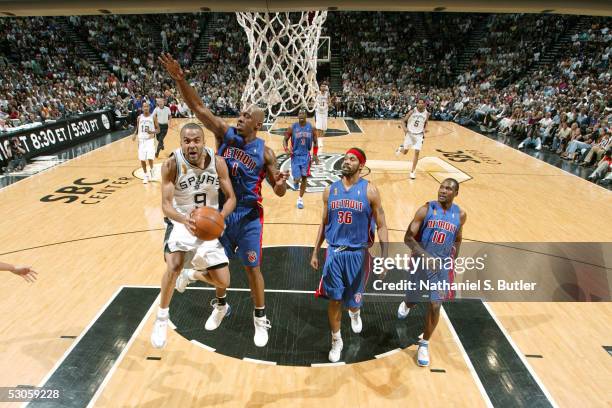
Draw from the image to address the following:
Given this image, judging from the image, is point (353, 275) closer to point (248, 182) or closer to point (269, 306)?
point (248, 182)

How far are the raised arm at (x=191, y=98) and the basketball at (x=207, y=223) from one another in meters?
0.84

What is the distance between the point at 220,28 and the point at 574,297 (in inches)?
994

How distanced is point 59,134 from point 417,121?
1016cm

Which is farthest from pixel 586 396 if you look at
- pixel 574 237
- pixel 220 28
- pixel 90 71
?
pixel 220 28

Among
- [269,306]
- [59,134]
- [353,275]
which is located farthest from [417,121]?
[59,134]

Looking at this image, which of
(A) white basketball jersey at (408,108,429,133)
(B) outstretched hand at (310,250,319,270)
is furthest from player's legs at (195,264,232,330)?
(A) white basketball jersey at (408,108,429,133)

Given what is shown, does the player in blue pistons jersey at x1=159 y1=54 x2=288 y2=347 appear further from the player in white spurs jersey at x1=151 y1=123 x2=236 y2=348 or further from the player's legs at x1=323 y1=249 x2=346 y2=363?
the player's legs at x1=323 y1=249 x2=346 y2=363

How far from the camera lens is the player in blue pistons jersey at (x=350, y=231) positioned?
385 cm

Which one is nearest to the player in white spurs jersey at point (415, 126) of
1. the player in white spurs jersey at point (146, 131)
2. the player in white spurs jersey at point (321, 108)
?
the player in white spurs jersey at point (321, 108)

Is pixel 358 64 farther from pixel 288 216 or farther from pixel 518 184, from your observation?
pixel 288 216

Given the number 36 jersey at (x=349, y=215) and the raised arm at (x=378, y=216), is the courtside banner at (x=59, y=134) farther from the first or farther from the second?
the raised arm at (x=378, y=216)

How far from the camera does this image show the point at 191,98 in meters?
3.62

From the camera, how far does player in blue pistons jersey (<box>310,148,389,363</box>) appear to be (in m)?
3.85

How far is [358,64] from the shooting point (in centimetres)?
2595
